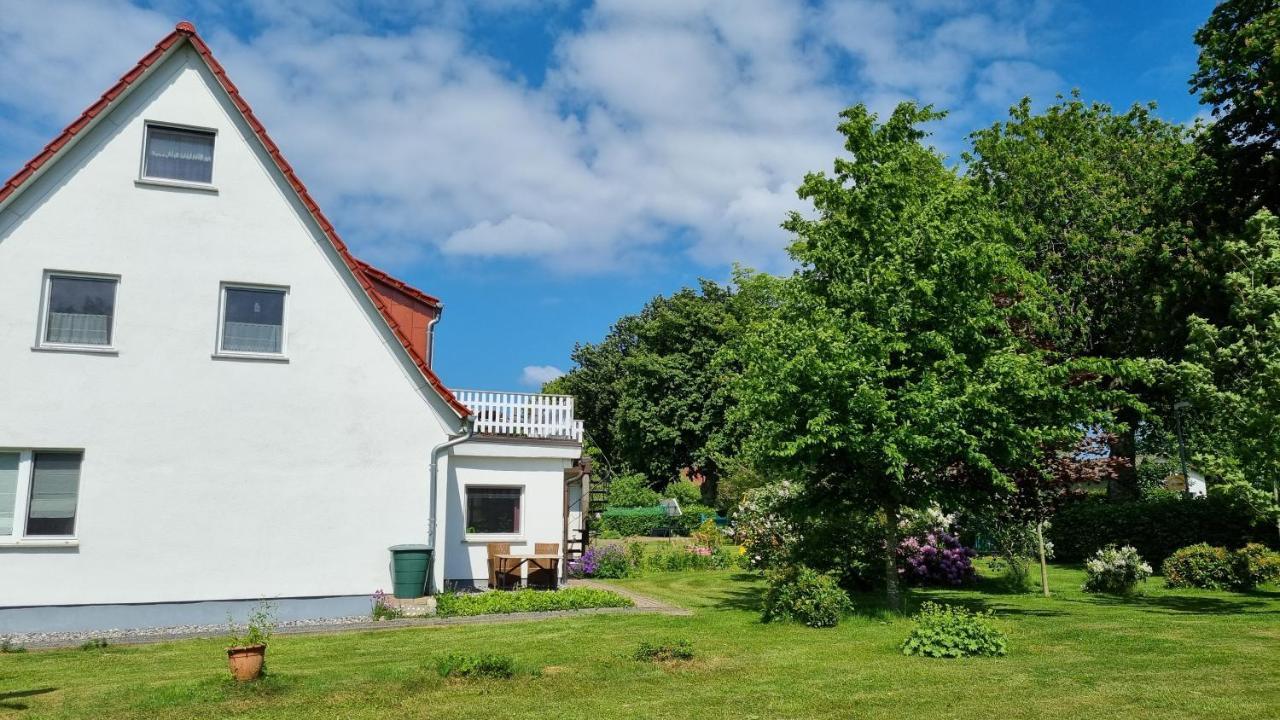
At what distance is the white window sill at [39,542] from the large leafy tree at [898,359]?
1197 cm

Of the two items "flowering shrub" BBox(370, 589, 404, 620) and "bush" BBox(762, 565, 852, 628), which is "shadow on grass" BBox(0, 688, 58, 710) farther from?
"bush" BBox(762, 565, 852, 628)

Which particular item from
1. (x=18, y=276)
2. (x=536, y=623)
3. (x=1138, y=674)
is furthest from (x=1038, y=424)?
(x=18, y=276)

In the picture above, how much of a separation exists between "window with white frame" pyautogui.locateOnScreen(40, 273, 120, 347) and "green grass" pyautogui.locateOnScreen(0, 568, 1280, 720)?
5.85 metres

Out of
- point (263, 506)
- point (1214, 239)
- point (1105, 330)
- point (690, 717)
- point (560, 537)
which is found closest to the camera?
point (690, 717)

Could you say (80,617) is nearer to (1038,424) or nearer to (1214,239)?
(1038,424)

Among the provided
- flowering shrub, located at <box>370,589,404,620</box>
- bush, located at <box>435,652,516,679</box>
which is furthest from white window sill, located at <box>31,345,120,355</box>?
bush, located at <box>435,652,516,679</box>

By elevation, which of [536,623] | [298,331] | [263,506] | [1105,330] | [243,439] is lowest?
[536,623]

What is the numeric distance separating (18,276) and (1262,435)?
22.5m

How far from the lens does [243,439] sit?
51.6 feet

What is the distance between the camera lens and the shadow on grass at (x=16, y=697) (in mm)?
8562

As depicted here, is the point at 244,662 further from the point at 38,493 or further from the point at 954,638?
the point at 954,638

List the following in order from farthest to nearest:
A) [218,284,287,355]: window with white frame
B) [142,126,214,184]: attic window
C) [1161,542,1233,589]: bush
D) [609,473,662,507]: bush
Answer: [609,473,662,507]: bush → [1161,542,1233,589]: bush → [218,284,287,355]: window with white frame → [142,126,214,184]: attic window

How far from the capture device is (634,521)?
47.6m

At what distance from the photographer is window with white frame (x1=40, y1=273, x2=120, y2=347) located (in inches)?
592
